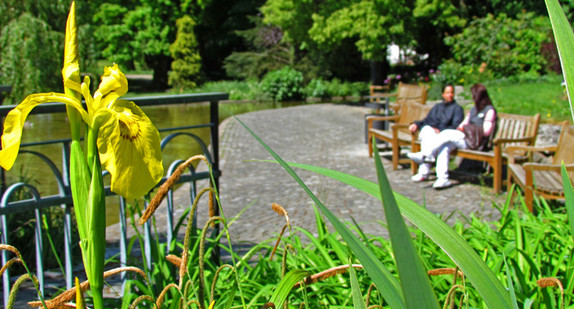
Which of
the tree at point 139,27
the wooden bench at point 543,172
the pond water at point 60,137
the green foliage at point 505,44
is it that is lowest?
the pond water at point 60,137

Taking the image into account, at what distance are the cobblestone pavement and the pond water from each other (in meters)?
0.83

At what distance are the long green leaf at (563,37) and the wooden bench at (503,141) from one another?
6.07 m

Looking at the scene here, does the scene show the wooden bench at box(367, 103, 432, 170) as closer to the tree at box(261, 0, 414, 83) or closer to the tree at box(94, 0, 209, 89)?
the tree at box(261, 0, 414, 83)

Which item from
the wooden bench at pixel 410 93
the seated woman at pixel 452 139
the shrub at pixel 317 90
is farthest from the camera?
the shrub at pixel 317 90

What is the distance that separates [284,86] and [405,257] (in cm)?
2438

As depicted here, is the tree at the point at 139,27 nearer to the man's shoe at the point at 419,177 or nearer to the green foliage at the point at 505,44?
the green foliage at the point at 505,44

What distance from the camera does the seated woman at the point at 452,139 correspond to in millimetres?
7301

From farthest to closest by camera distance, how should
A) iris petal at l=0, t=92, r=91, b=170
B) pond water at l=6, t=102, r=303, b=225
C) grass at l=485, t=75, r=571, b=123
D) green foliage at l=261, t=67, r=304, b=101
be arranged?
green foliage at l=261, t=67, r=304, b=101 → grass at l=485, t=75, r=571, b=123 → pond water at l=6, t=102, r=303, b=225 → iris petal at l=0, t=92, r=91, b=170

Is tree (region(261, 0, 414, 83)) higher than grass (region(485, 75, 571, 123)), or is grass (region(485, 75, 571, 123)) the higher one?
tree (region(261, 0, 414, 83))

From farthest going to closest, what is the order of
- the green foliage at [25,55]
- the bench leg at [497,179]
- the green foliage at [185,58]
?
the green foliage at [185,58] → the green foliage at [25,55] → the bench leg at [497,179]

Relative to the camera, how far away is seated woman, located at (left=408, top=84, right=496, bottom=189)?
24.0 ft

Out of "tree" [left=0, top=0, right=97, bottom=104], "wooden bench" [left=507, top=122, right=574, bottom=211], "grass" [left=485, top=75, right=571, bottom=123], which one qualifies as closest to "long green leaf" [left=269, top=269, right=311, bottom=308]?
"wooden bench" [left=507, top=122, right=574, bottom=211]

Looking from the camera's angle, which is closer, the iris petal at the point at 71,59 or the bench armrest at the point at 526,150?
the iris petal at the point at 71,59

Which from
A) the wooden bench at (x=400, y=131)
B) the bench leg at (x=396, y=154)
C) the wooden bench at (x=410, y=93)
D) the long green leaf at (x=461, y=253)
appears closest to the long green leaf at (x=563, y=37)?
the long green leaf at (x=461, y=253)
